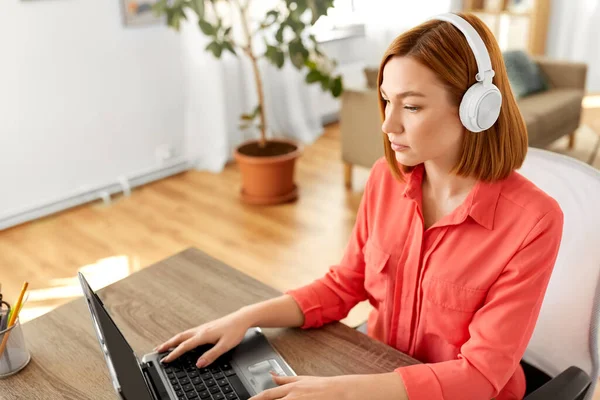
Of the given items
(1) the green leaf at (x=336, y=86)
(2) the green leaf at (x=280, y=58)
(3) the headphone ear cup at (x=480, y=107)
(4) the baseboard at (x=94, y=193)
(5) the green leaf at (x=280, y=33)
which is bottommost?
(4) the baseboard at (x=94, y=193)

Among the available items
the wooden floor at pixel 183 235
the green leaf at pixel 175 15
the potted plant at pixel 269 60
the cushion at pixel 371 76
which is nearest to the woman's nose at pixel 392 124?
the wooden floor at pixel 183 235

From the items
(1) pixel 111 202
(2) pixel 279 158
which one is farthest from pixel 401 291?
(1) pixel 111 202

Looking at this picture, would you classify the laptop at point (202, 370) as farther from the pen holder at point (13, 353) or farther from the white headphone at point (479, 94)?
the white headphone at point (479, 94)

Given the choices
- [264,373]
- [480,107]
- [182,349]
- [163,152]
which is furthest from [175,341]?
[163,152]

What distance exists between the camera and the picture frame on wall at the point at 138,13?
3357 mm

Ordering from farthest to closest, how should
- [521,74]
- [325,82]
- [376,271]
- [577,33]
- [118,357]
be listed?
[577,33], [521,74], [325,82], [376,271], [118,357]

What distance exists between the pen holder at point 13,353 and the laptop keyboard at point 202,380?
9.4 inches

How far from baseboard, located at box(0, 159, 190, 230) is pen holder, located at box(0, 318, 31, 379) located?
7.82 ft

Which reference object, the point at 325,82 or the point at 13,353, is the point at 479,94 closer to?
the point at 13,353

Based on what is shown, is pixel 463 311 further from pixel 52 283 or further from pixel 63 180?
pixel 63 180

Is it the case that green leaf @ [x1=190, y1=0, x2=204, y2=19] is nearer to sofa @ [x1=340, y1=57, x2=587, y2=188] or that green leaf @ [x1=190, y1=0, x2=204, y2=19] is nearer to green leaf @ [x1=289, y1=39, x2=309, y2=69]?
green leaf @ [x1=289, y1=39, x2=309, y2=69]

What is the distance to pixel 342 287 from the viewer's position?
4.09ft

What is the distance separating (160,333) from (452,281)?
0.55 metres

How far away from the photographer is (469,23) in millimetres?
963
